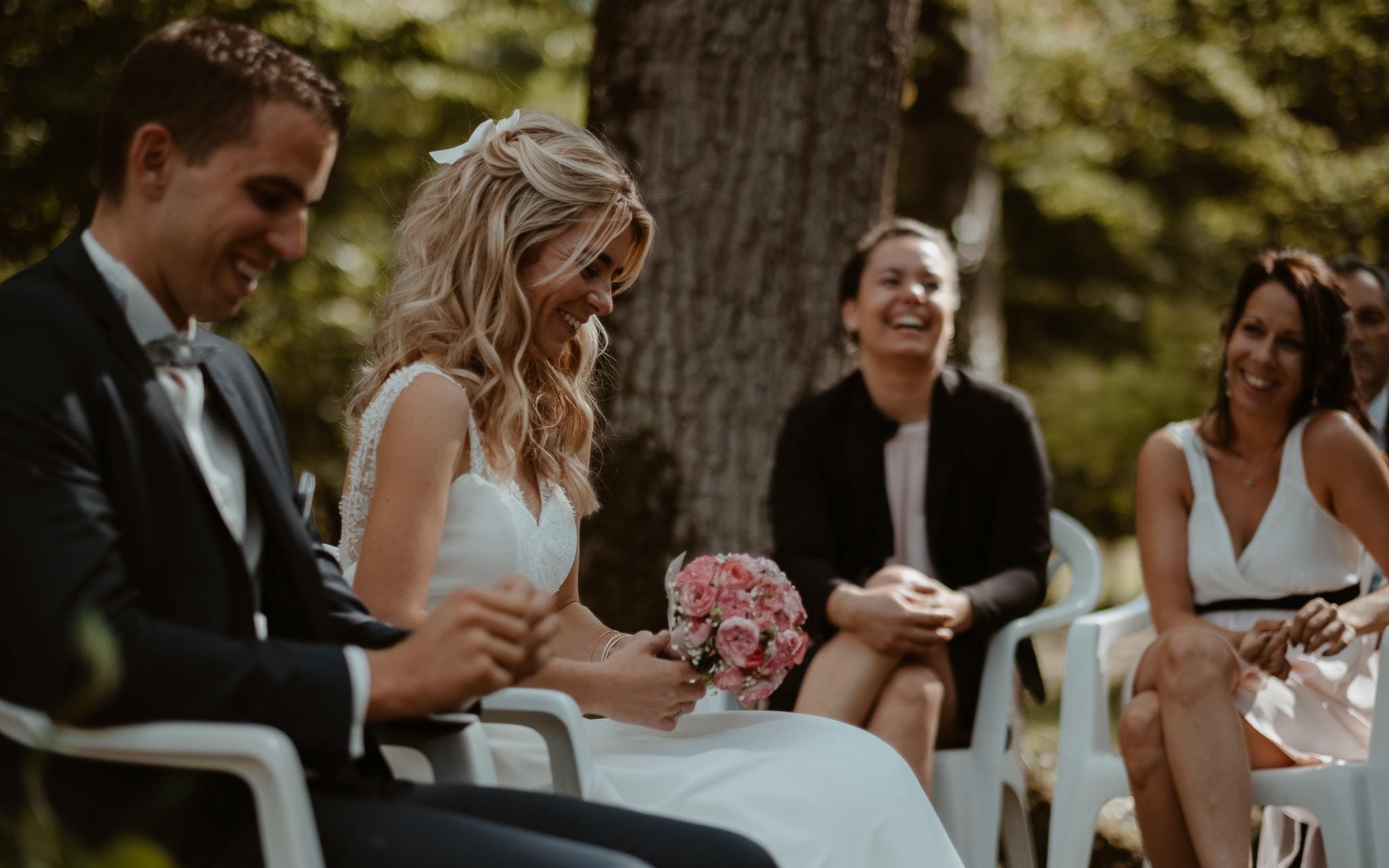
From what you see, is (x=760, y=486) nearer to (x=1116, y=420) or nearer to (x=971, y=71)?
(x=971, y=71)

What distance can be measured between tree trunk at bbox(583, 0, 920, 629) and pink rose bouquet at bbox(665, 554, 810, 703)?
2240 mm

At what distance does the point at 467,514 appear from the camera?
270 cm

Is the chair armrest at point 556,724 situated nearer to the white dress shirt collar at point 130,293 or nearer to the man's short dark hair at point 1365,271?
the white dress shirt collar at point 130,293

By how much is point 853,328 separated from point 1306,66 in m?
4.73

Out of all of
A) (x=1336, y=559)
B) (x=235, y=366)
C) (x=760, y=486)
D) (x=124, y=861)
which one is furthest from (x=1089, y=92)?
(x=124, y=861)

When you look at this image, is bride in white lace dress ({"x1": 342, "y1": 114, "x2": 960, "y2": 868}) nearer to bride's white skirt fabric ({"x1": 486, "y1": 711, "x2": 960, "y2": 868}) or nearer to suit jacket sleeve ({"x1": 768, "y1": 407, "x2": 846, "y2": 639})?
bride's white skirt fabric ({"x1": 486, "y1": 711, "x2": 960, "y2": 868})

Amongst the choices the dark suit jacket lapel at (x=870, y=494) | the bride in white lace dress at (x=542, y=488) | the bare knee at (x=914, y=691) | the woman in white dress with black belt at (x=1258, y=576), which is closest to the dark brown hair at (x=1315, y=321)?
the woman in white dress with black belt at (x=1258, y=576)

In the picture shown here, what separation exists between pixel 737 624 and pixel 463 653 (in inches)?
36.4

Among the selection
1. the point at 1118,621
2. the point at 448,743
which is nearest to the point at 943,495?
the point at 1118,621

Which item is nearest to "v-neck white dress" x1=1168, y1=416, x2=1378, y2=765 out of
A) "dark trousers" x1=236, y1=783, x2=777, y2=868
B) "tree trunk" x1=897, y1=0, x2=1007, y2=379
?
"dark trousers" x1=236, y1=783, x2=777, y2=868

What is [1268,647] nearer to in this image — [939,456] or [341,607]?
[939,456]

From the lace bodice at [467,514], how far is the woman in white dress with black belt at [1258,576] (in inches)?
66.4

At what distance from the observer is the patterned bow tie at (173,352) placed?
185cm

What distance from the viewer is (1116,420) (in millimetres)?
10648
